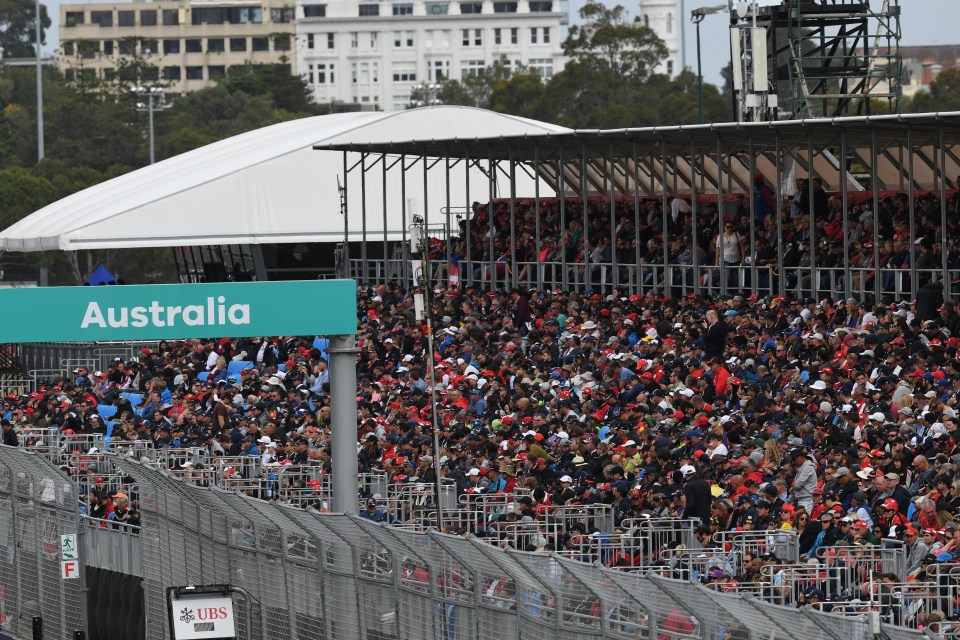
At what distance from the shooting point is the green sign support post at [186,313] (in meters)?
18.3

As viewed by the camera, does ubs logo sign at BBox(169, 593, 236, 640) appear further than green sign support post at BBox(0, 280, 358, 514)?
No

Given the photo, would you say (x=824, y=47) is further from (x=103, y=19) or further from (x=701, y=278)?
(x=103, y=19)

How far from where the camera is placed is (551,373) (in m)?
26.9

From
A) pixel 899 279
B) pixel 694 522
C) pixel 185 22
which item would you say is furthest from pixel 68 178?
pixel 185 22

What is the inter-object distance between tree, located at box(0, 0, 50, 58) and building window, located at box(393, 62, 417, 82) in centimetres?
3395

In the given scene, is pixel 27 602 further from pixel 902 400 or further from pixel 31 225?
pixel 31 225

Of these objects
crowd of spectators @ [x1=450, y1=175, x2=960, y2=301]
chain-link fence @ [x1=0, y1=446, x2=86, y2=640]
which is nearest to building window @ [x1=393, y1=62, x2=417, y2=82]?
crowd of spectators @ [x1=450, y1=175, x2=960, y2=301]

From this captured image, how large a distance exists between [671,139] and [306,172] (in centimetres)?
2603

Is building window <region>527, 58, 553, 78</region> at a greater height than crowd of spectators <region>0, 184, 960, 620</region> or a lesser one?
greater

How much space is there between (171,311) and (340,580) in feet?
18.6

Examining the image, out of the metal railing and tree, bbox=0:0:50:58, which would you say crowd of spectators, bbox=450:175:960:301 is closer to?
the metal railing

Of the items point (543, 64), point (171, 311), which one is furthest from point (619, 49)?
point (171, 311)

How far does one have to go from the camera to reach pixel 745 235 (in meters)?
30.3

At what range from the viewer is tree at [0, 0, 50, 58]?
17450cm
